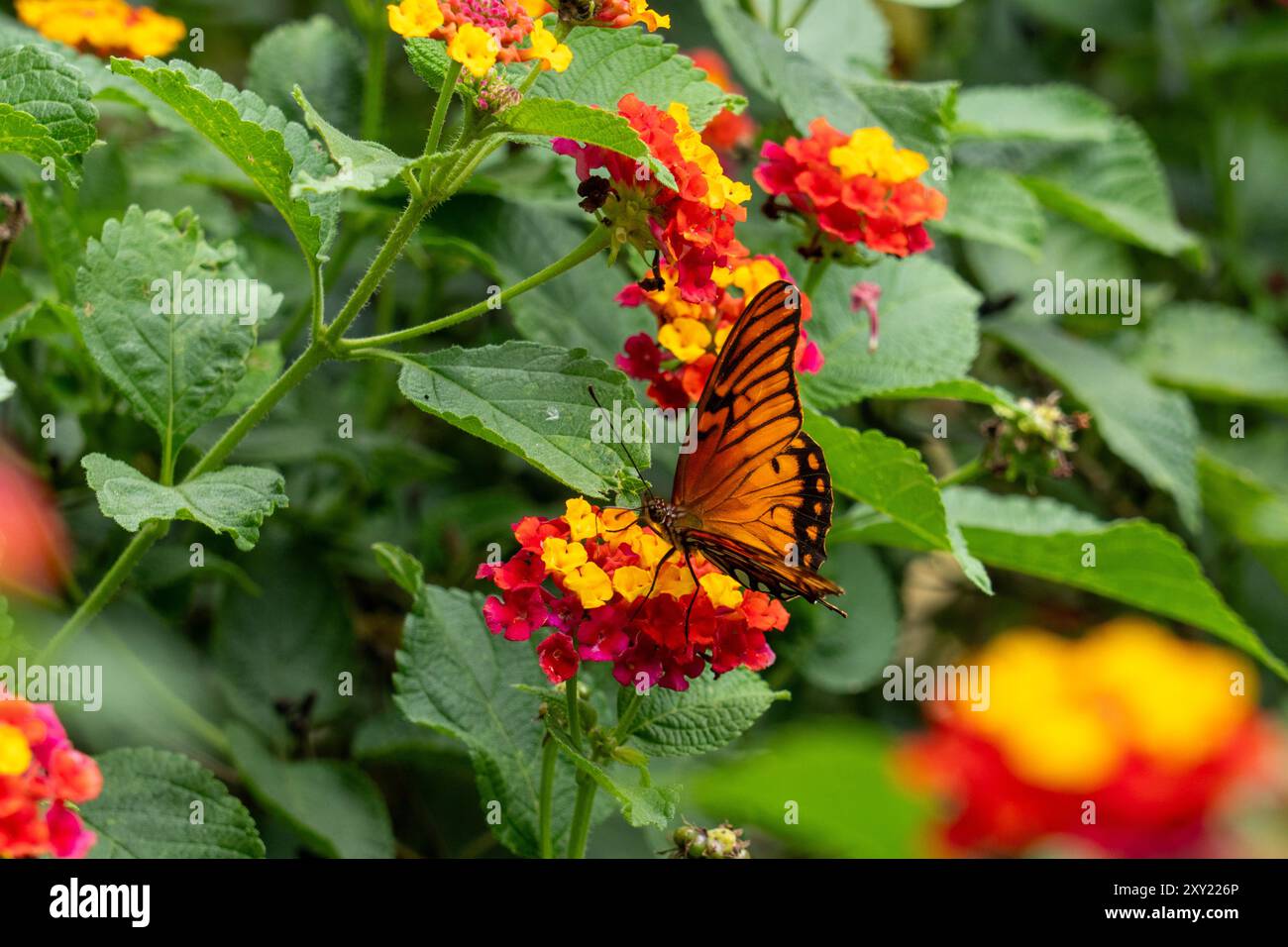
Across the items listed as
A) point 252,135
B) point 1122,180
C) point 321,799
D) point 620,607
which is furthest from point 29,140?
point 1122,180

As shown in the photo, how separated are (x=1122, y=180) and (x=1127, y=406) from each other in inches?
12.8

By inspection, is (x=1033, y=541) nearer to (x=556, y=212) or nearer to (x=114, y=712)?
(x=556, y=212)

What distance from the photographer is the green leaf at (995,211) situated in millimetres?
1470

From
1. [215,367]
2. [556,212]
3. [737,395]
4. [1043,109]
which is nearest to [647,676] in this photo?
[737,395]

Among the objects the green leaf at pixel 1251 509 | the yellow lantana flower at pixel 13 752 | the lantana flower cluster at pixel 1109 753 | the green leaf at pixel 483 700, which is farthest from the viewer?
the green leaf at pixel 1251 509

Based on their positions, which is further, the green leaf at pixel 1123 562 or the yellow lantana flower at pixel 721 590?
the green leaf at pixel 1123 562

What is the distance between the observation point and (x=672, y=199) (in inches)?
35.8

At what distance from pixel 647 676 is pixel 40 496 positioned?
734 mm

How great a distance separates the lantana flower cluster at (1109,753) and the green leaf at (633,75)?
2.36ft

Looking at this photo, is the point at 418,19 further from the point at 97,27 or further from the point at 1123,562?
the point at 1123,562

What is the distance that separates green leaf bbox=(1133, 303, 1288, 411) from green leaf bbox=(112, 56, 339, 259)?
1.20 meters
